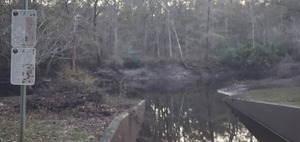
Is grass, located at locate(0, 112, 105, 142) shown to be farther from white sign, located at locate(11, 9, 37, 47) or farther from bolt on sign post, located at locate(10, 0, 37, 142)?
white sign, located at locate(11, 9, 37, 47)

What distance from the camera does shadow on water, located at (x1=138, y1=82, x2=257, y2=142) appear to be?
1599cm

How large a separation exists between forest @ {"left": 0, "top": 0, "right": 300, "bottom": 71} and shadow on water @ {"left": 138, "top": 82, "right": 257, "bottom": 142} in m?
13.8

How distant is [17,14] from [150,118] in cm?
1577

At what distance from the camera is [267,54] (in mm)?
51500

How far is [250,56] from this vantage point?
52656mm

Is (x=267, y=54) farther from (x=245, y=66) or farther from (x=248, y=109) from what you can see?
(x=248, y=109)

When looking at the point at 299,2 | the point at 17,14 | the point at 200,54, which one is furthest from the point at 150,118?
the point at 200,54

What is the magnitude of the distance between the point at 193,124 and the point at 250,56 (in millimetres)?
35085

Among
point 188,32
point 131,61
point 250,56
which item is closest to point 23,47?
point 131,61

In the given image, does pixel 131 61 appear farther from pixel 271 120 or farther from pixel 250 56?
pixel 271 120

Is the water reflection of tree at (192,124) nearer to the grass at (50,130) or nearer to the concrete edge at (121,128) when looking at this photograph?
the concrete edge at (121,128)

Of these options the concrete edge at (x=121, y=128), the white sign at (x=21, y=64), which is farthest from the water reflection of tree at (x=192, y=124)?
the white sign at (x=21, y=64)

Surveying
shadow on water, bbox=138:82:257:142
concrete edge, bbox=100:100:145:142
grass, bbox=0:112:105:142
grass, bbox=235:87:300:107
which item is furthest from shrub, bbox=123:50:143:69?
grass, bbox=0:112:105:142

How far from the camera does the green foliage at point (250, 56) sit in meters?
51.3
